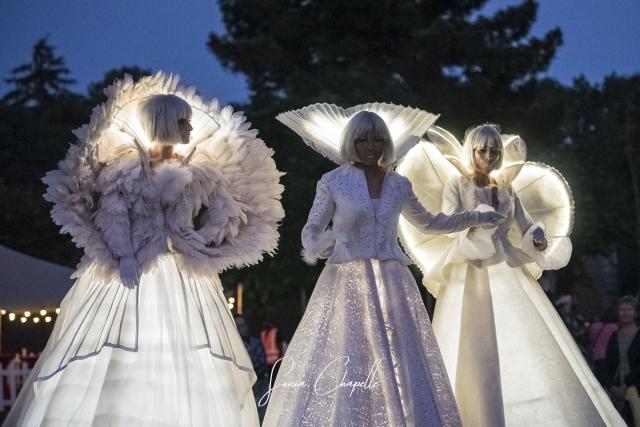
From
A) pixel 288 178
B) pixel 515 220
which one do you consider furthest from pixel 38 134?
pixel 515 220

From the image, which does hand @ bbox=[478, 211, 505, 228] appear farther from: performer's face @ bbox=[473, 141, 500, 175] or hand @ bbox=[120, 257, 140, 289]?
hand @ bbox=[120, 257, 140, 289]

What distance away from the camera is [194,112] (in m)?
7.10

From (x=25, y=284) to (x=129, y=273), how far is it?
344 inches

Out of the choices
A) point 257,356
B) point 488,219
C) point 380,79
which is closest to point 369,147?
point 488,219

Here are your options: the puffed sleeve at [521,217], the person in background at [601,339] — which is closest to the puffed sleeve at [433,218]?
the puffed sleeve at [521,217]

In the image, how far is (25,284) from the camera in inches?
578

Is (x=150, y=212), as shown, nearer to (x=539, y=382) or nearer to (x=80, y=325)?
(x=80, y=325)

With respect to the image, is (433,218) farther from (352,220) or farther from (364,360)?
(364,360)

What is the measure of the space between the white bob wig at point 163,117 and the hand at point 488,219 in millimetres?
1959

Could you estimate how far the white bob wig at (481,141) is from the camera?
7809mm

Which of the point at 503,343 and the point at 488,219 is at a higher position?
the point at 488,219

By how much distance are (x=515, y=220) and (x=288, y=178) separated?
14680 millimetres

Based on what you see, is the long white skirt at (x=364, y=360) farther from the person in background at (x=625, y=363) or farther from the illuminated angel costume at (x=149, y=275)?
the person in background at (x=625, y=363)

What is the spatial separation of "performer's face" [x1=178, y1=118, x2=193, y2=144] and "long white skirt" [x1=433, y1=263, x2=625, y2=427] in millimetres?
2034
